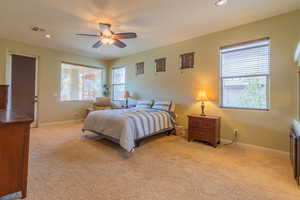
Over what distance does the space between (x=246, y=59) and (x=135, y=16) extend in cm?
256

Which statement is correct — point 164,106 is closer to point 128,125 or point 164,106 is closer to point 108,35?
point 128,125

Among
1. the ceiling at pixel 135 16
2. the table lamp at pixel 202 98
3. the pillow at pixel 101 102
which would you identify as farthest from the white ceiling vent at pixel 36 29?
the table lamp at pixel 202 98

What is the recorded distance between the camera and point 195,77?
163 inches

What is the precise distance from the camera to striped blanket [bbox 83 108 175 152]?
9.36 ft

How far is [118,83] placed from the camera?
6.57m

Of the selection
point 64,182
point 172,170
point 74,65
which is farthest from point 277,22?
point 74,65

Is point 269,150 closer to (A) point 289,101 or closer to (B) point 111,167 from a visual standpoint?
(A) point 289,101

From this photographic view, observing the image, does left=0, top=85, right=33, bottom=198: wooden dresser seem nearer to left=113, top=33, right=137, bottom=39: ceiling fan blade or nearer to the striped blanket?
the striped blanket

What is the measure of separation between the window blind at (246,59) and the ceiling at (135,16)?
1.74ft

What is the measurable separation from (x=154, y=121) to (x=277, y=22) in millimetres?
3215

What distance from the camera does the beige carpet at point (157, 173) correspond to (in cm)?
176

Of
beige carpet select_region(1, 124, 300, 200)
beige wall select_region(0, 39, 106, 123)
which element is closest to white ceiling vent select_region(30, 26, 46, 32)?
beige wall select_region(0, 39, 106, 123)

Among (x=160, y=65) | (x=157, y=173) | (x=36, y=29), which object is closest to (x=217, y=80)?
(x=160, y=65)

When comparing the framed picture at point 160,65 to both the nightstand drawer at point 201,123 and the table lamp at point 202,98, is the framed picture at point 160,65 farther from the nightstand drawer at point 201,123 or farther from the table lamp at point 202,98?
the nightstand drawer at point 201,123
